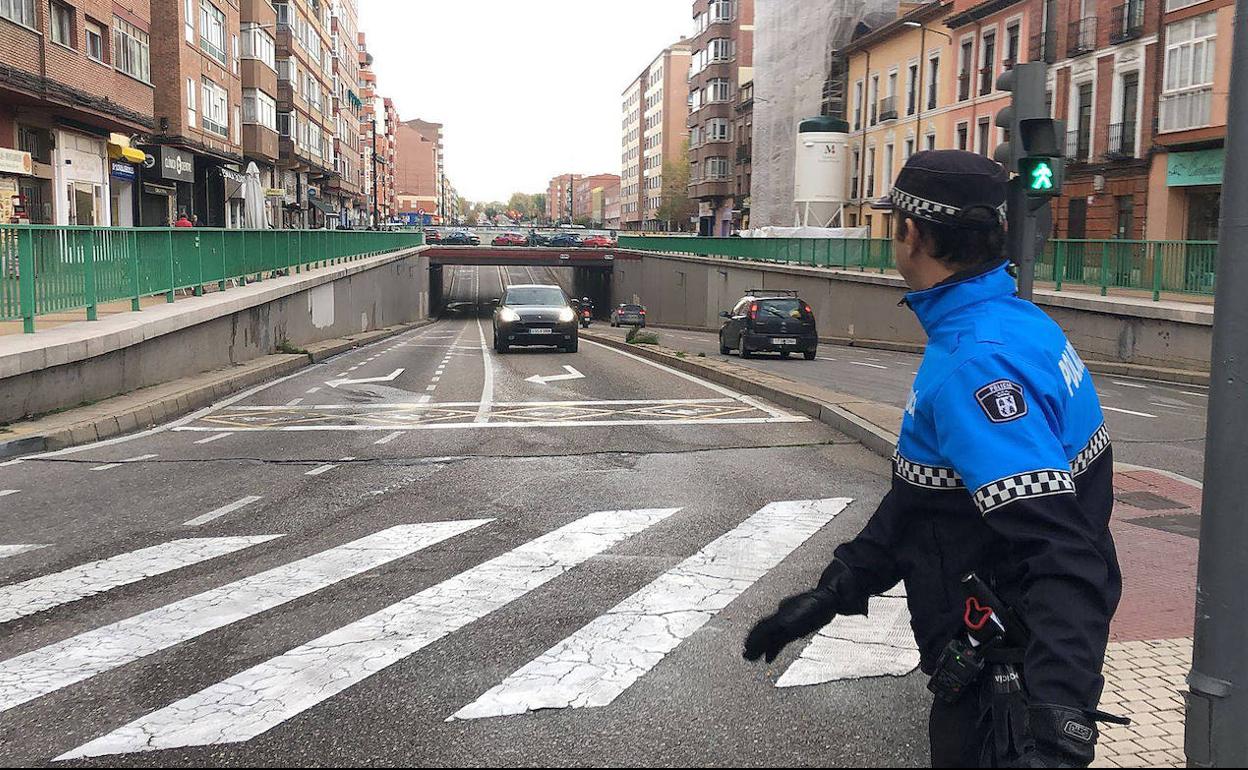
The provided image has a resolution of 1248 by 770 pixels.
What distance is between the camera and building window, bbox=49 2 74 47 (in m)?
26.2

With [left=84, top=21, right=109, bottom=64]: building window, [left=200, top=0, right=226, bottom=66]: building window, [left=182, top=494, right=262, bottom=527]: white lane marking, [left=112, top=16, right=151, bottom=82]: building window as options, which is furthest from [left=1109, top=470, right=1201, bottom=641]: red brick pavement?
[left=200, top=0, right=226, bottom=66]: building window

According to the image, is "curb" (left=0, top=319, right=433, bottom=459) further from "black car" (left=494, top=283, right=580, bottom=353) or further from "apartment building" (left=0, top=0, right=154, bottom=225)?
"apartment building" (left=0, top=0, right=154, bottom=225)

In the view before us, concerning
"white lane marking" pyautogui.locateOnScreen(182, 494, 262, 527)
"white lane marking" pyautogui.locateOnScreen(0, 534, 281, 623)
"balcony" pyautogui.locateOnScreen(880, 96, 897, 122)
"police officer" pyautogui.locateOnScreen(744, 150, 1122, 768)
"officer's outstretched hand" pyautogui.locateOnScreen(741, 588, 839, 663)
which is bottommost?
"white lane marking" pyautogui.locateOnScreen(182, 494, 262, 527)

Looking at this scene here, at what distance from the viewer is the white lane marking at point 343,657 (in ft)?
12.9

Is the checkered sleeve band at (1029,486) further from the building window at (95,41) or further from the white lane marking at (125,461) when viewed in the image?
the building window at (95,41)

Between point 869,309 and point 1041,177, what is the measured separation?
27.6m

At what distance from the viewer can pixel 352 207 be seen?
104m

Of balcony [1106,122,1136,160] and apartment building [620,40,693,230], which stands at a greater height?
apartment building [620,40,693,230]

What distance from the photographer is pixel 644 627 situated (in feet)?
16.8

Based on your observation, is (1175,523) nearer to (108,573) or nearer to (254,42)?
(108,573)

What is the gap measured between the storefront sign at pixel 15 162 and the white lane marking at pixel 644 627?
2141cm

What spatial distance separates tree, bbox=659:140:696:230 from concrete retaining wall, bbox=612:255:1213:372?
109 feet

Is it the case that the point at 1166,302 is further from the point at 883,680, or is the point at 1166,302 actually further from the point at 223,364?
the point at 883,680

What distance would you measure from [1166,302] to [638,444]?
52.2 ft
